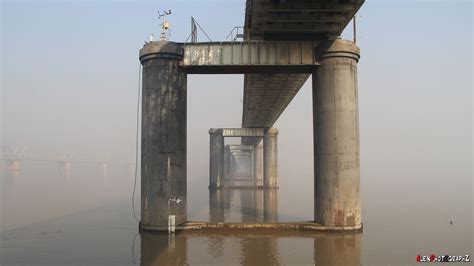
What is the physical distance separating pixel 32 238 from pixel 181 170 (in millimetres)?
7983

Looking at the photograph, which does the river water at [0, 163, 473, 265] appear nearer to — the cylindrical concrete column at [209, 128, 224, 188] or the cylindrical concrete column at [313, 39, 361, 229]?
the cylindrical concrete column at [313, 39, 361, 229]

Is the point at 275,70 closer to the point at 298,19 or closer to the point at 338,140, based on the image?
the point at 298,19

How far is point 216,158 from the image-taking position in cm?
6381

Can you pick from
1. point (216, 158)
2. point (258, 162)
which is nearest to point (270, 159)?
point (216, 158)

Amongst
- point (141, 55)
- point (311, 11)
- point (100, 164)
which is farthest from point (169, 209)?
point (100, 164)

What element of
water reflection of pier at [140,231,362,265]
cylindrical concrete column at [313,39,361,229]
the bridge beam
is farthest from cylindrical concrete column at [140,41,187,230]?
cylindrical concrete column at [313,39,361,229]

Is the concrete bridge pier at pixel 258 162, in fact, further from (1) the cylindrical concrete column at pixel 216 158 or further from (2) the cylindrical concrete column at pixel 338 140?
(2) the cylindrical concrete column at pixel 338 140

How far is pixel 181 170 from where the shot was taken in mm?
22828

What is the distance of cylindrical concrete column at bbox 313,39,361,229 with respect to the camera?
859 inches

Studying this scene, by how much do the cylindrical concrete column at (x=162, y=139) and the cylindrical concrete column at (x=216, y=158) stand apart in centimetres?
3979

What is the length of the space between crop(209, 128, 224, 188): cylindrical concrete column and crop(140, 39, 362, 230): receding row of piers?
39.8 meters

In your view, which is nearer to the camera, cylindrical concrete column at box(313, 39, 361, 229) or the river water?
the river water

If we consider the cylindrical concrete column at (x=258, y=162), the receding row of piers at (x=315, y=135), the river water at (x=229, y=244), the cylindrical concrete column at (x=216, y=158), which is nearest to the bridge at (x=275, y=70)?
the receding row of piers at (x=315, y=135)

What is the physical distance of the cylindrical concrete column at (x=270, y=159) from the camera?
6106cm
